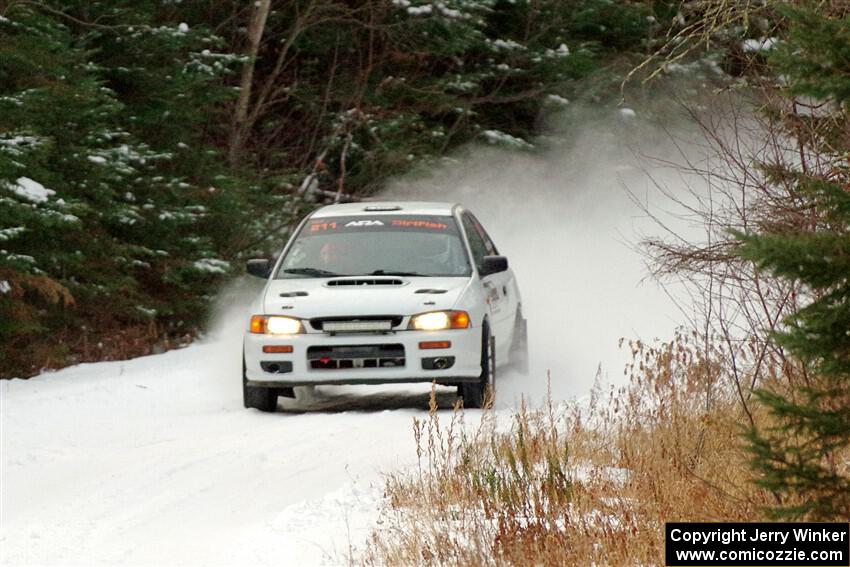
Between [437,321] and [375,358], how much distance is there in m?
0.56

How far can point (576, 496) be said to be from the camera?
6926 mm

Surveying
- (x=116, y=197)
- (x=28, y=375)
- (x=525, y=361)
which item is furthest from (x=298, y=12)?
(x=525, y=361)

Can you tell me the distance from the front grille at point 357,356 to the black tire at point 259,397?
0.64 metres

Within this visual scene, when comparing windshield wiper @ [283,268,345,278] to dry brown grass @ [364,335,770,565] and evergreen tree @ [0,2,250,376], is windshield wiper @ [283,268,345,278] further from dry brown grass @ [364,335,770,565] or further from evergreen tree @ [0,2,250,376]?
dry brown grass @ [364,335,770,565]

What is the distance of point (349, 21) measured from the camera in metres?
27.7

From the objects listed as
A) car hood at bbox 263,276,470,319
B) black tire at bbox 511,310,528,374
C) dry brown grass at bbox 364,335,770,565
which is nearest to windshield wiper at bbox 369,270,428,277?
car hood at bbox 263,276,470,319

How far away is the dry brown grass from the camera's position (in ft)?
20.2

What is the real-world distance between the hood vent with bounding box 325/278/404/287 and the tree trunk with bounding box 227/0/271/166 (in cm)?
1336

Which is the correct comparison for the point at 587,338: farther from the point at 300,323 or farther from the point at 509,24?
the point at 509,24

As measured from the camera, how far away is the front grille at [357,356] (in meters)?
11.6

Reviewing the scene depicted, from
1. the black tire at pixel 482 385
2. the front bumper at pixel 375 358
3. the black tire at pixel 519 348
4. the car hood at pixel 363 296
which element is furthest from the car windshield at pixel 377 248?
the black tire at pixel 519 348

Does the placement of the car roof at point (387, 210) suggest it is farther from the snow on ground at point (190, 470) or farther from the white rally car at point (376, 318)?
the snow on ground at point (190, 470)

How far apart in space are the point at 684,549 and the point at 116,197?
592 inches

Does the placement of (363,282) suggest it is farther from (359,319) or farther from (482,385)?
(482,385)
